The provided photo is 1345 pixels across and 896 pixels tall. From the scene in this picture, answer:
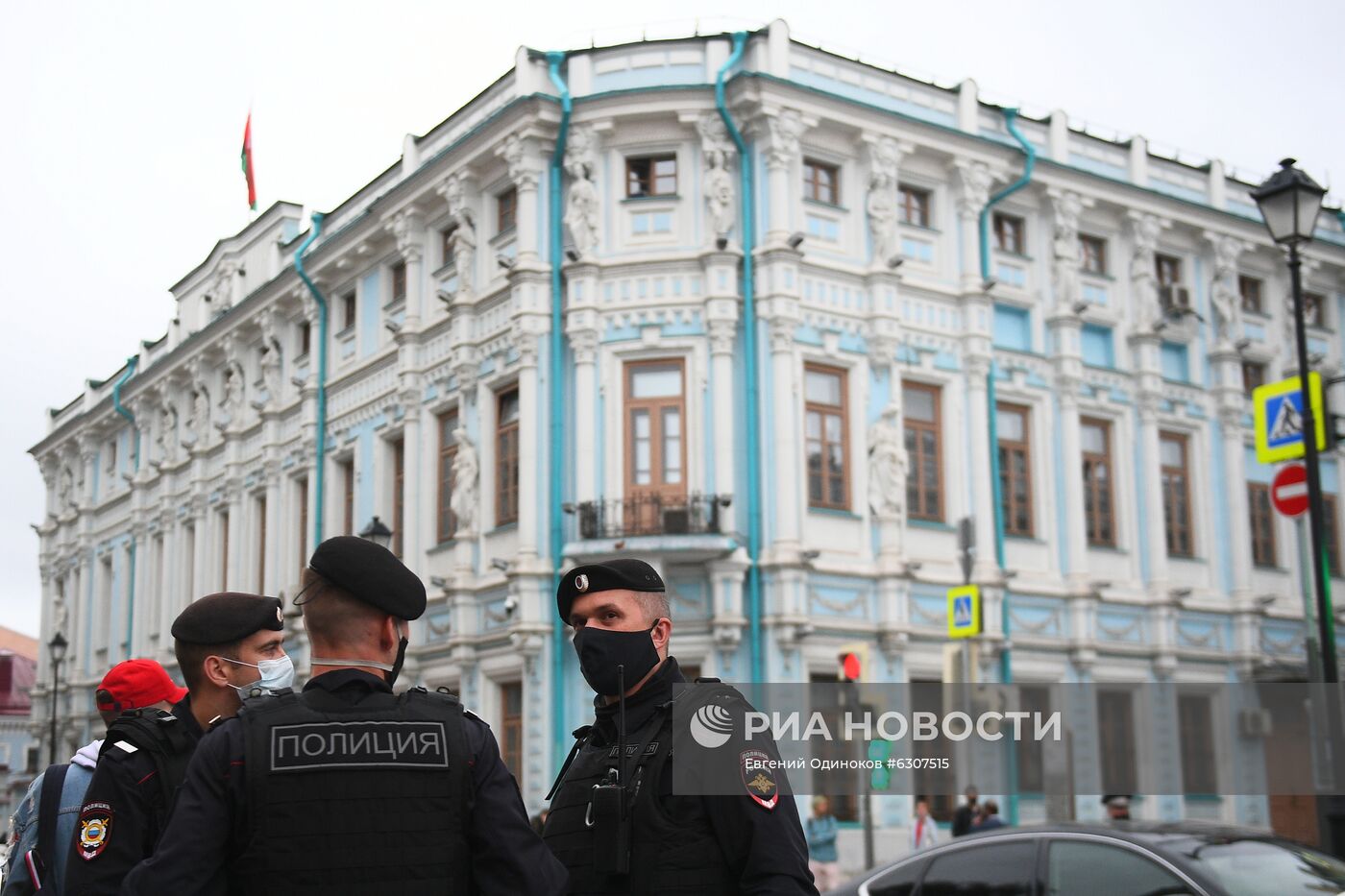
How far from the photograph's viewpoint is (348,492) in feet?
97.5

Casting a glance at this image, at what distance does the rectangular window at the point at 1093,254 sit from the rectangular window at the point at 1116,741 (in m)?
7.49

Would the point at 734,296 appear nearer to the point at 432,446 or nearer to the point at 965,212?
the point at 965,212

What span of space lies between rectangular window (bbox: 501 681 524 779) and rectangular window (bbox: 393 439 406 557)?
4049 mm

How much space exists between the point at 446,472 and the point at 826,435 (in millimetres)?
6849

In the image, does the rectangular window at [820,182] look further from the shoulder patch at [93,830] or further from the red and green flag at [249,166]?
the shoulder patch at [93,830]

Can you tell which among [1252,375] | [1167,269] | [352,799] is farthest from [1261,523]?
[352,799]

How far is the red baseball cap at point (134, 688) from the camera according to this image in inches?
211

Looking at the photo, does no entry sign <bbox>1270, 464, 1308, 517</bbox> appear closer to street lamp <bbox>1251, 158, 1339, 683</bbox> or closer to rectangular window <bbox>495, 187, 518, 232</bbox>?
street lamp <bbox>1251, 158, 1339, 683</bbox>

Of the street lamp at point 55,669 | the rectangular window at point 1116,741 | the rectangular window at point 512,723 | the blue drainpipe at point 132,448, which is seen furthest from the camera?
the blue drainpipe at point 132,448

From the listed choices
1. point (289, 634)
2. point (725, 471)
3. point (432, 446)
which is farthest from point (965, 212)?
point (289, 634)

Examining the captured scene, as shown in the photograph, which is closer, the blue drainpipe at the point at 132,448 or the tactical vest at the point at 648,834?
the tactical vest at the point at 648,834

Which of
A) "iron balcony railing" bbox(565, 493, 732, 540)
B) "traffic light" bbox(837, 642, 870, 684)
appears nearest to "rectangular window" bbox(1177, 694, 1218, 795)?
"traffic light" bbox(837, 642, 870, 684)

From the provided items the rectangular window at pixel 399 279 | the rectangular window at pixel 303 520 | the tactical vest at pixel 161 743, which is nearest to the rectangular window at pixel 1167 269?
the rectangular window at pixel 399 279

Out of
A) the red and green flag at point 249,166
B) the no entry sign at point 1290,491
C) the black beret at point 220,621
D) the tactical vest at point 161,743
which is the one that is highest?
the red and green flag at point 249,166
